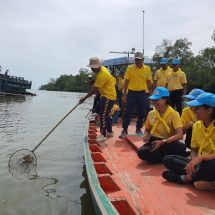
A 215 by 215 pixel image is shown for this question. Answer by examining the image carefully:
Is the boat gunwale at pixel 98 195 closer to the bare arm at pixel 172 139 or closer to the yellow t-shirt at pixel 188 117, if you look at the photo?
the bare arm at pixel 172 139

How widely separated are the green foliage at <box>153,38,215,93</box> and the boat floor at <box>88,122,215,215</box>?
37805mm

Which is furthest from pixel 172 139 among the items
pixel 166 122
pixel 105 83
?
pixel 105 83

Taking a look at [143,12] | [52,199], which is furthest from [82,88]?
[52,199]

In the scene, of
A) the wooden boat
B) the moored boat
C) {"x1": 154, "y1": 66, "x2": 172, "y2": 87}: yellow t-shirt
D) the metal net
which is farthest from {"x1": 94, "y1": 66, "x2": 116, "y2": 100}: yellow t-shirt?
the wooden boat

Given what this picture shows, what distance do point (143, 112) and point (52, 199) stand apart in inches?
111

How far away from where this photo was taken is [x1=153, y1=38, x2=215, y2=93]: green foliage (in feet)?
167

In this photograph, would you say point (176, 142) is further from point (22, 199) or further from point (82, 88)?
point (82, 88)

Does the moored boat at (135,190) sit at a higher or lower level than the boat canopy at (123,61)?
lower

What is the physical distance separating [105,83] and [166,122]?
2.04 meters

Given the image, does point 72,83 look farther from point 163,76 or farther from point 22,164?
point 22,164

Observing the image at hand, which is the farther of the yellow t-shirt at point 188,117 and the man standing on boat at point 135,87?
the man standing on boat at point 135,87

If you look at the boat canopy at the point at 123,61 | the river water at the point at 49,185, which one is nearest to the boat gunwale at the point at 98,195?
the river water at the point at 49,185

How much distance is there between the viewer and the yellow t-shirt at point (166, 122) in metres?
5.19

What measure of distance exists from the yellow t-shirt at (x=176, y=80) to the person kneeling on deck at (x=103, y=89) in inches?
108
